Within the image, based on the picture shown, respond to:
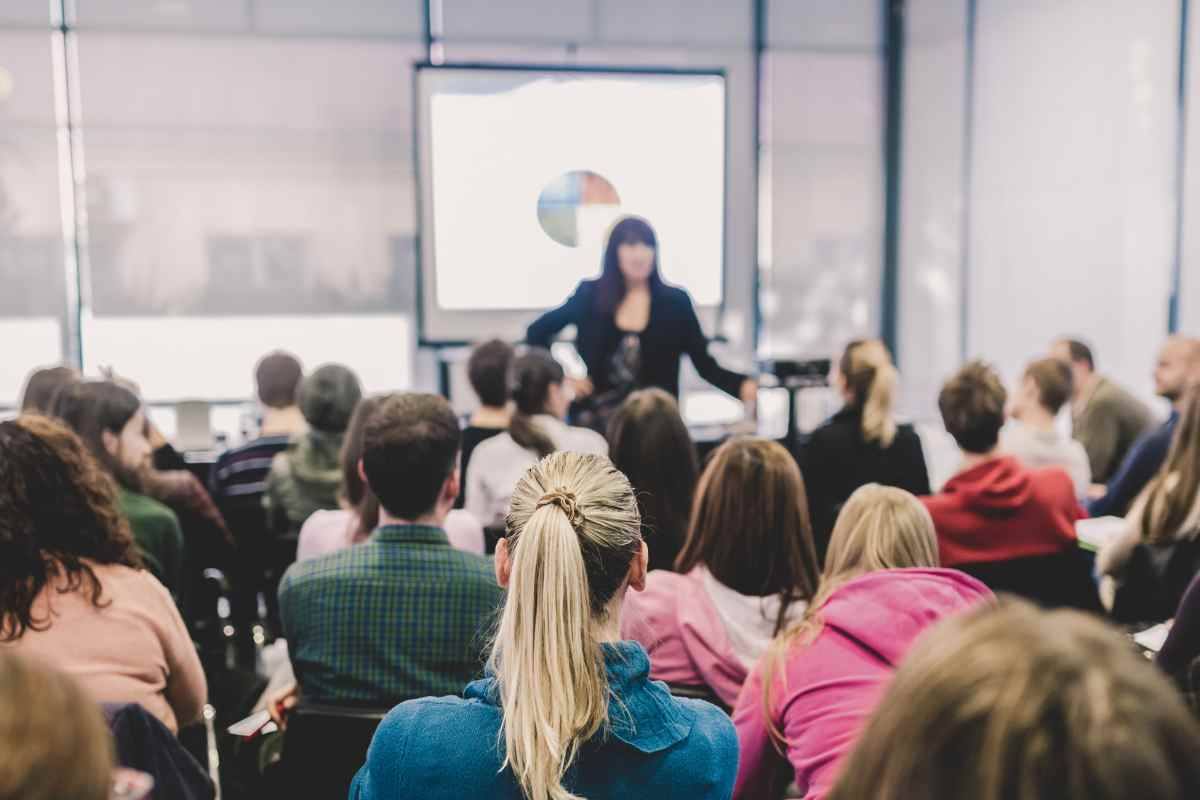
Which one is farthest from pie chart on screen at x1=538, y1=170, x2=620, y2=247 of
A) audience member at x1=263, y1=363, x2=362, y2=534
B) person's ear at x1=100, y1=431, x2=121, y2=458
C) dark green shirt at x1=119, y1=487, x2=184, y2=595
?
dark green shirt at x1=119, y1=487, x2=184, y2=595

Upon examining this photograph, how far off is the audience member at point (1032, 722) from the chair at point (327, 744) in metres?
1.27

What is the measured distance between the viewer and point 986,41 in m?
6.53

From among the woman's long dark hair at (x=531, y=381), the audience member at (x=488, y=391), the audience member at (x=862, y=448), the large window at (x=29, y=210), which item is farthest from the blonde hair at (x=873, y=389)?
the large window at (x=29, y=210)

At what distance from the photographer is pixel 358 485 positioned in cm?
261

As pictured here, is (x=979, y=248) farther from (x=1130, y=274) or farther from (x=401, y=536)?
(x=401, y=536)

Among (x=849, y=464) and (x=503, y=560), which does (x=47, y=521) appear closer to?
(x=503, y=560)

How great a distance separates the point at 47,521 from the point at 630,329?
267 cm

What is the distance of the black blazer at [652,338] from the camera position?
4.25 m

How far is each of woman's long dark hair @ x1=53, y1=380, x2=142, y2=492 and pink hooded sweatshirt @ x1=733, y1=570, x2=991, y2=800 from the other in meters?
1.77

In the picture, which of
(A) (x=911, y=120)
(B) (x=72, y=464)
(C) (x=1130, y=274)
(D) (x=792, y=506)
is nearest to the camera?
(B) (x=72, y=464)

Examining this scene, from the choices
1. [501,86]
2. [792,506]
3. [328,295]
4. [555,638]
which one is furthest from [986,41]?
[555,638]

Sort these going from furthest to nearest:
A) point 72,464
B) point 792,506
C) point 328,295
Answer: point 328,295 → point 792,506 → point 72,464

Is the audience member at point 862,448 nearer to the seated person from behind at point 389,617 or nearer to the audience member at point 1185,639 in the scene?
the audience member at point 1185,639

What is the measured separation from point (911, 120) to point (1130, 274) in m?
2.14
